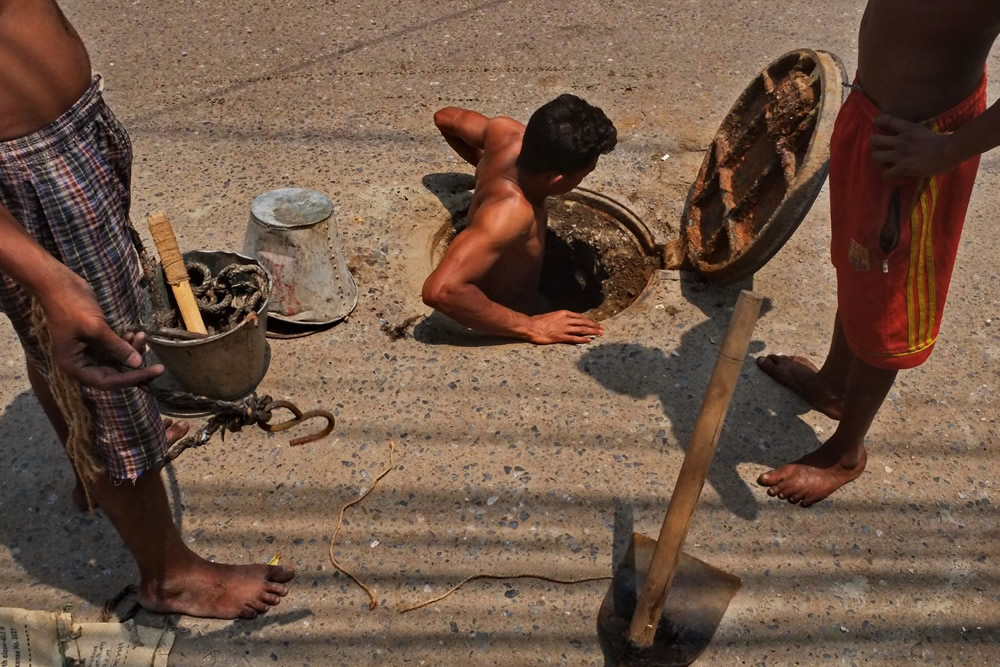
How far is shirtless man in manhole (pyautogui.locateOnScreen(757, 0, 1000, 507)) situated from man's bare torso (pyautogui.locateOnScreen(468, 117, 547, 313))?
1.37m

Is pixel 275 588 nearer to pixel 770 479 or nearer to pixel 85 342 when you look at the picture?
pixel 85 342

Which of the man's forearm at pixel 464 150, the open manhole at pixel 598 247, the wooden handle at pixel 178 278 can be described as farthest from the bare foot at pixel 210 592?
the man's forearm at pixel 464 150

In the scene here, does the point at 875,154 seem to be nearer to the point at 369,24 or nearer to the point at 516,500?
the point at 516,500

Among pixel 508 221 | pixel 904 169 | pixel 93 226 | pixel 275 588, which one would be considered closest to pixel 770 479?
pixel 904 169

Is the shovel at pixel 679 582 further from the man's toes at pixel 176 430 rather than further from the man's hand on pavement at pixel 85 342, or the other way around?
the man's toes at pixel 176 430

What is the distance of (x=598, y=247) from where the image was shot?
4.17 m

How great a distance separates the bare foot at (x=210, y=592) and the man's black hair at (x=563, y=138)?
6.20 ft

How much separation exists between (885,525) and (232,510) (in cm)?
Answer: 220

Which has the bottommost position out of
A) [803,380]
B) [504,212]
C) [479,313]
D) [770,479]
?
[770,479]

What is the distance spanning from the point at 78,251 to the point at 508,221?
1819 mm

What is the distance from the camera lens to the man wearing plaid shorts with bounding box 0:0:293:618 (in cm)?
167

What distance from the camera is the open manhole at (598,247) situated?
3977 millimetres

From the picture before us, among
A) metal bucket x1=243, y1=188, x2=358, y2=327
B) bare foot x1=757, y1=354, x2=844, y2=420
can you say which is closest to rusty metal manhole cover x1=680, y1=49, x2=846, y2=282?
bare foot x1=757, y1=354, x2=844, y2=420

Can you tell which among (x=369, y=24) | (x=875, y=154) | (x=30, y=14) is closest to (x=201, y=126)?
(x=369, y=24)
